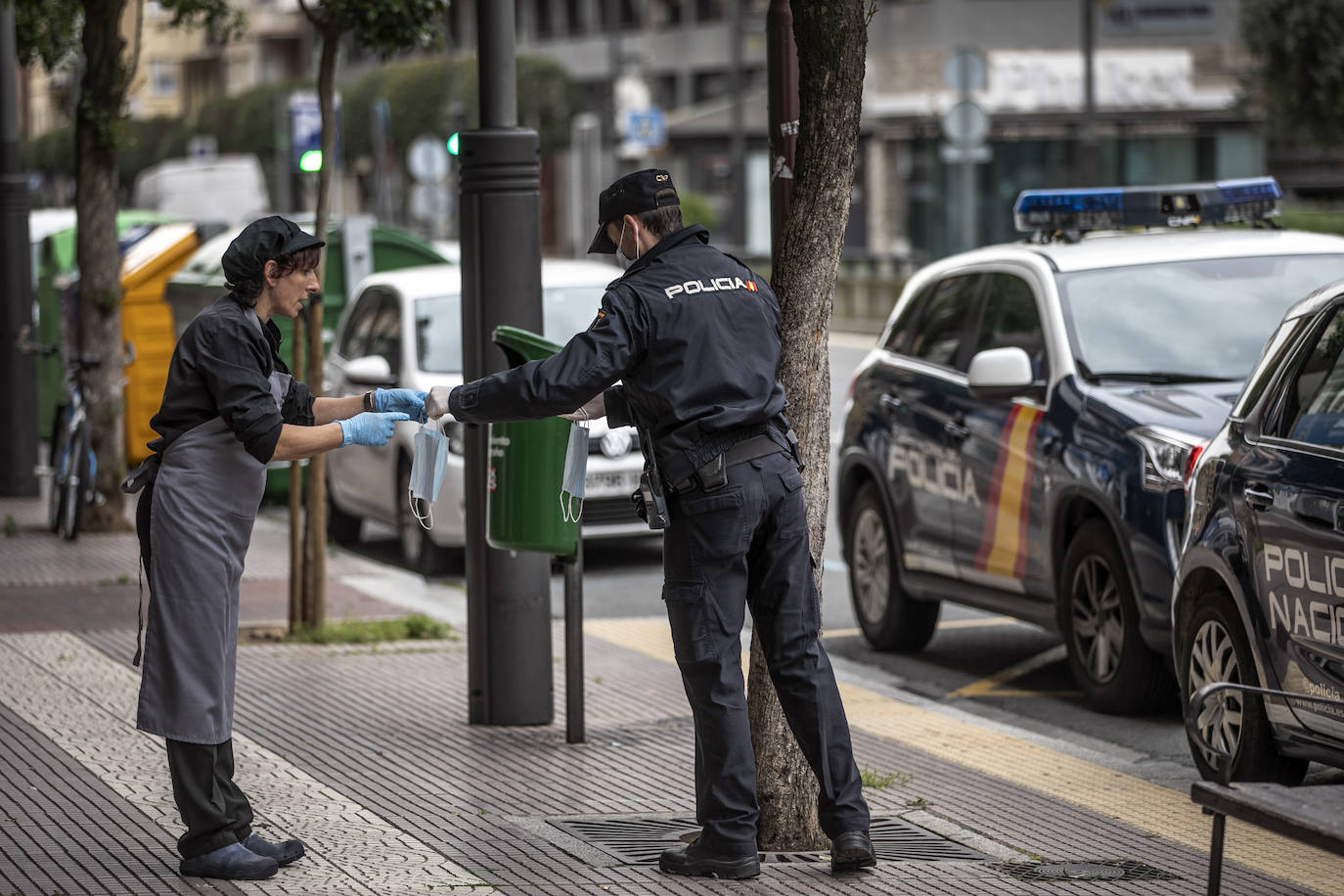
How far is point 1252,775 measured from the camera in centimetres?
648

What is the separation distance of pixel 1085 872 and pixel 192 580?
2460mm

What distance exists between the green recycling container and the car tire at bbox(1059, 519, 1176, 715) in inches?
92.2

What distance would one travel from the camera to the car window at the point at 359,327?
14.2 metres

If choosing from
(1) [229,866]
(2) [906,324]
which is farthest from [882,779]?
(2) [906,324]

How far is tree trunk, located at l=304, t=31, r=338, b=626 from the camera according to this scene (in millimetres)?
9625

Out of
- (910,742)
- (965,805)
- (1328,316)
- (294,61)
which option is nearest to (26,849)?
(965,805)

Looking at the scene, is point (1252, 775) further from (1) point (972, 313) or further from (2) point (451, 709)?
(1) point (972, 313)

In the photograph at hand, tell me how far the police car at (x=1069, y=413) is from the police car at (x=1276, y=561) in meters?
1.11

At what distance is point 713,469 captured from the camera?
17.7 feet

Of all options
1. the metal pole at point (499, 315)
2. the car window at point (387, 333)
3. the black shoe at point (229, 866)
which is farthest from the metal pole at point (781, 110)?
the car window at point (387, 333)

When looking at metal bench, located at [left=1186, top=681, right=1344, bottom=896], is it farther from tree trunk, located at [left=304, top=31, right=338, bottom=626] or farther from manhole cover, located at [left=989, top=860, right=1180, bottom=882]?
tree trunk, located at [left=304, top=31, right=338, bottom=626]

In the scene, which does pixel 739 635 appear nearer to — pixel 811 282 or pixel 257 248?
pixel 811 282

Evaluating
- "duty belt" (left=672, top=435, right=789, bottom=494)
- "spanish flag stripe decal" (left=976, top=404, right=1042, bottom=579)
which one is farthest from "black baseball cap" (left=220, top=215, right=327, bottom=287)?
"spanish flag stripe decal" (left=976, top=404, right=1042, bottom=579)

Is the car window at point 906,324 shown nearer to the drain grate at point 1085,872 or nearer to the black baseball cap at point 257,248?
the drain grate at point 1085,872
